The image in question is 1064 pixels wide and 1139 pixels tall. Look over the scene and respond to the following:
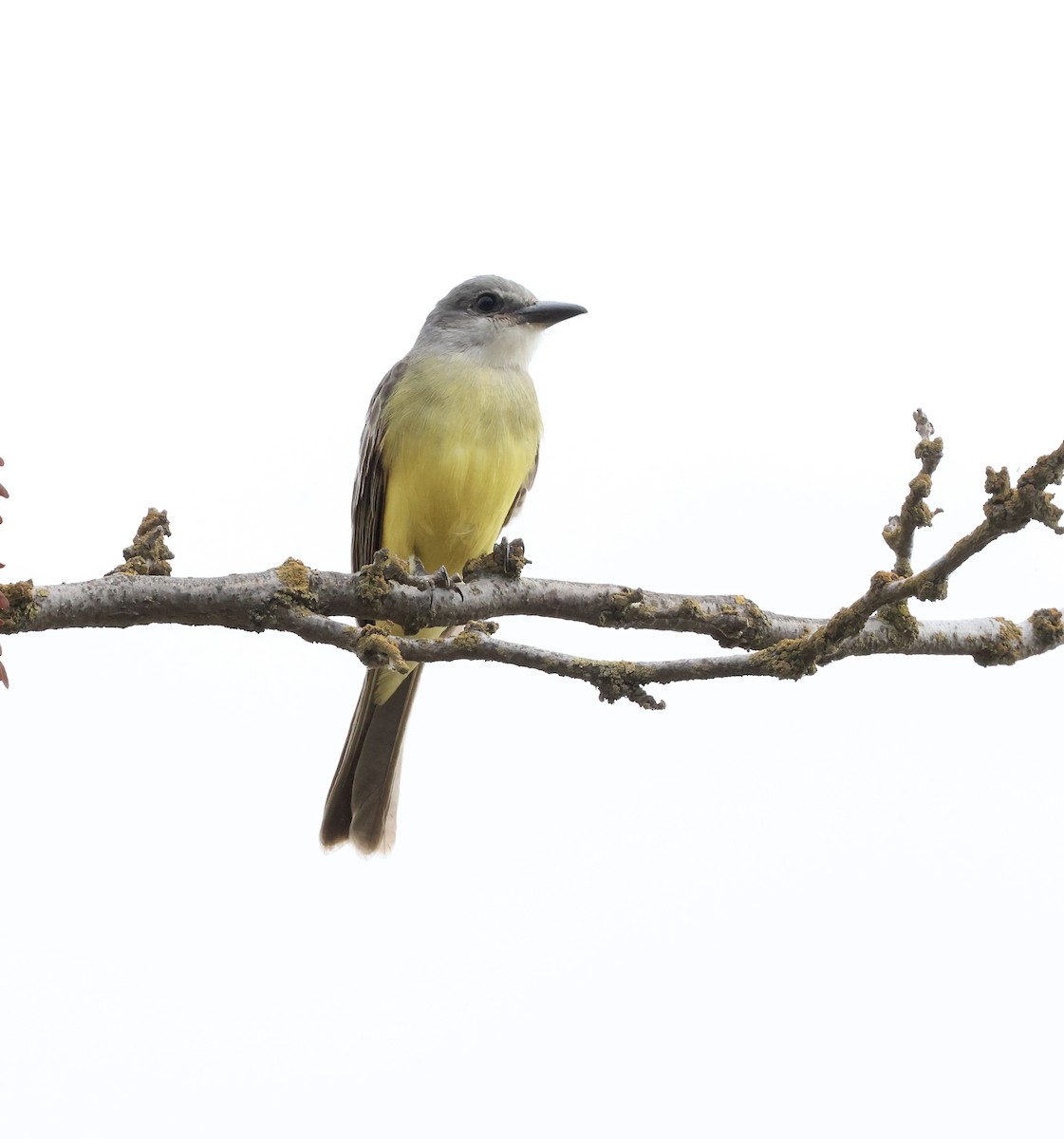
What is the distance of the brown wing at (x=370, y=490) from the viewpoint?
7031 millimetres

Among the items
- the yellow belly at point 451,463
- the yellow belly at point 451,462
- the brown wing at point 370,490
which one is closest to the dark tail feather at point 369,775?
the yellow belly at point 451,462

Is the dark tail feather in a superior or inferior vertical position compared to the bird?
inferior

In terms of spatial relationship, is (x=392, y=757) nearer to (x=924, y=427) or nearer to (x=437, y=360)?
(x=437, y=360)

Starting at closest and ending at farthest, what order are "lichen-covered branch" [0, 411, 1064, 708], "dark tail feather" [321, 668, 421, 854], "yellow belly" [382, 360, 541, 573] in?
"lichen-covered branch" [0, 411, 1064, 708], "yellow belly" [382, 360, 541, 573], "dark tail feather" [321, 668, 421, 854]

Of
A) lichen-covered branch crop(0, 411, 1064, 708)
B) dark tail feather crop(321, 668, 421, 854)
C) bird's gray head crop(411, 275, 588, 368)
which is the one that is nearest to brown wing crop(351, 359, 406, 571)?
bird's gray head crop(411, 275, 588, 368)

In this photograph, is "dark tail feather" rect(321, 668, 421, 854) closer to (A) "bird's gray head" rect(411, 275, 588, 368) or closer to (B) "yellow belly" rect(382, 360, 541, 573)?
(B) "yellow belly" rect(382, 360, 541, 573)

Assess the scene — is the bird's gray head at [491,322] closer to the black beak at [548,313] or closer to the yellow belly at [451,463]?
the black beak at [548,313]

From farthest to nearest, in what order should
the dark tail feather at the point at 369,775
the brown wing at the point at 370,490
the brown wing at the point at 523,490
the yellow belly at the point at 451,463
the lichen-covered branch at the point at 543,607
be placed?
the brown wing at the point at 523,490, the dark tail feather at the point at 369,775, the brown wing at the point at 370,490, the yellow belly at the point at 451,463, the lichen-covered branch at the point at 543,607

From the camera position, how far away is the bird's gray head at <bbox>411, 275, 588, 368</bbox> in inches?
298

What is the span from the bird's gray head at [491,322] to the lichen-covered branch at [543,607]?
2.85 metres

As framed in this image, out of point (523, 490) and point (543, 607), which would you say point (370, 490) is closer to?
point (523, 490)

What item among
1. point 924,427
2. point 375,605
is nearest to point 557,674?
point 375,605

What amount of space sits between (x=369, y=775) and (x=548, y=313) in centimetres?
281

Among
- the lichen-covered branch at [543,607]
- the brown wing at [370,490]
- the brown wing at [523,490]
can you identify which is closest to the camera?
the lichen-covered branch at [543,607]
